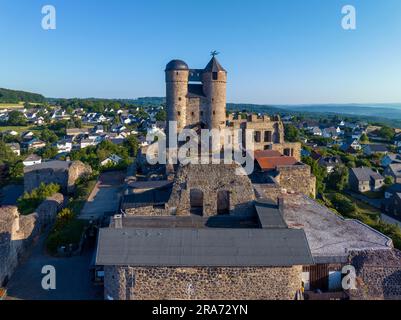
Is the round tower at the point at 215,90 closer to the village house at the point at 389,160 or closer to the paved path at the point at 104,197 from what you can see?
the paved path at the point at 104,197

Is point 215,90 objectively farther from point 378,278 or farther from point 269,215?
point 378,278

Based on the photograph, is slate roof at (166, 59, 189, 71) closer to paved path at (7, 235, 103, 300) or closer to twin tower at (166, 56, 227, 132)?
twin tower at (166, 56, 227, 132)

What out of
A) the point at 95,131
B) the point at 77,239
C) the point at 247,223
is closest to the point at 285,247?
the point at 247,223

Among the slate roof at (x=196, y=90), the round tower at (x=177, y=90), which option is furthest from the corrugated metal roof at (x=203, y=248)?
the slate roof at (x=196, y=90)

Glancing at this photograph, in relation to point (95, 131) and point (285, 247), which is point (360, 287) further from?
point (95, 131)
